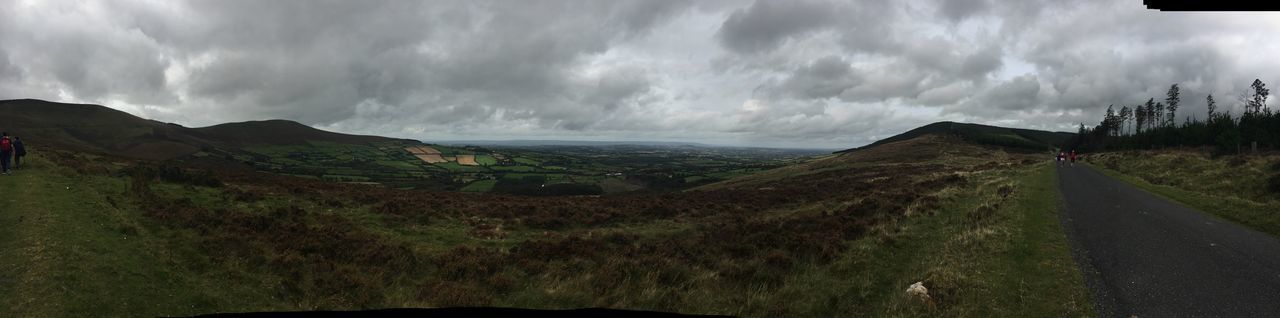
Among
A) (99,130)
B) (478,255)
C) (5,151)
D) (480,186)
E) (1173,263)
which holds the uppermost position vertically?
(99,130)

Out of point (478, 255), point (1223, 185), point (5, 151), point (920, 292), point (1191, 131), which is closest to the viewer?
point (920, 292)

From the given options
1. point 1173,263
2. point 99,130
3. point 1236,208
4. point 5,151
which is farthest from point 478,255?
point 99,130

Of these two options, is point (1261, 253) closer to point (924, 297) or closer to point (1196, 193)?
point (924, 297)

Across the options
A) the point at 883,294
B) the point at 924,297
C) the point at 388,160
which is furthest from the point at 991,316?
the point at 388,160

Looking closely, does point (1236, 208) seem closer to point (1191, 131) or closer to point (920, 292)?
point (920, 292)

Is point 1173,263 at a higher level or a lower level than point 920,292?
higher

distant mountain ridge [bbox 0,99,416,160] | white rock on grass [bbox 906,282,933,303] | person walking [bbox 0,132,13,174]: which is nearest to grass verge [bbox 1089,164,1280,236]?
white rock on grass [bbox 906,282,933,303]

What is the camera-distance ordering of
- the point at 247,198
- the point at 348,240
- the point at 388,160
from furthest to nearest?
the point at 388,160, the point at 247,198, the point at 348,240

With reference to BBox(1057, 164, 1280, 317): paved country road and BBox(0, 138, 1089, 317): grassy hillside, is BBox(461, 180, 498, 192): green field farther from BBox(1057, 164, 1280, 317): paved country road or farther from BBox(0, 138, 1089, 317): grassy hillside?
BBox(1057, 164, 1280, 317): paved country road
